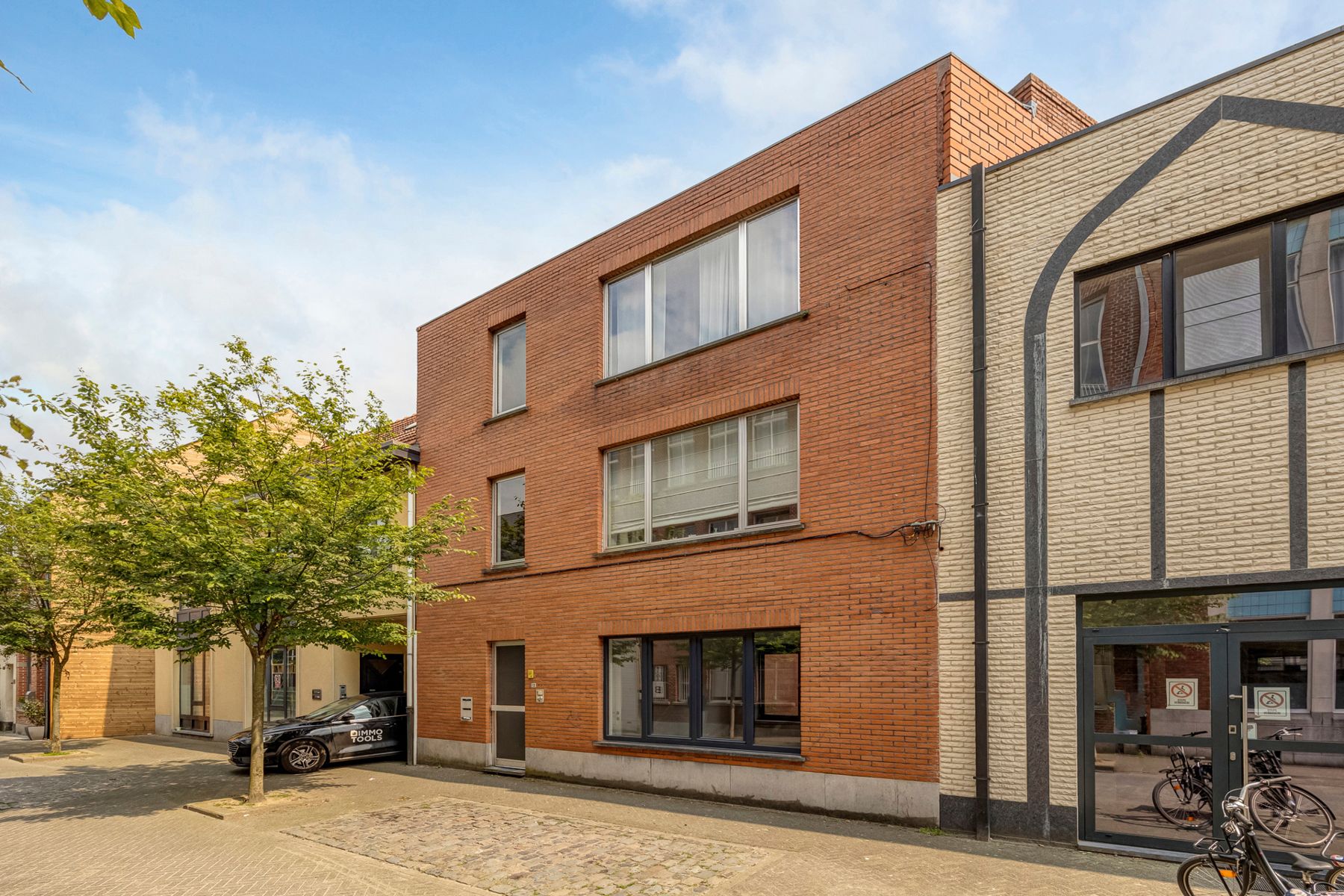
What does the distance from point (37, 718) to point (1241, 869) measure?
3255 centimetres

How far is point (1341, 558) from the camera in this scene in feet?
26.0

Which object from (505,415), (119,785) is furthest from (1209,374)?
(119,785)

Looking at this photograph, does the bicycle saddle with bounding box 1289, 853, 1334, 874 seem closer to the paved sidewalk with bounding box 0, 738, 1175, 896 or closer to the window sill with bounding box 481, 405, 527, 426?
the paved sidewalk with bounding box 0, 738, 1175, 896

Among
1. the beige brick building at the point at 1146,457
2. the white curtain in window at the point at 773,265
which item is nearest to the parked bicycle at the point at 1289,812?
the beige brick building at the point at 1146,457

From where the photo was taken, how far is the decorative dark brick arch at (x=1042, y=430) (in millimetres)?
9250

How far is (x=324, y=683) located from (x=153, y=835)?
9.80 metres

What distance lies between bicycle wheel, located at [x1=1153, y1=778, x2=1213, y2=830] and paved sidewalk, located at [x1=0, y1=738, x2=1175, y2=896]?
1.51 ft

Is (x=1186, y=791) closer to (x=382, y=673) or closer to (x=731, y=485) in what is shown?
(x=731, y=485)

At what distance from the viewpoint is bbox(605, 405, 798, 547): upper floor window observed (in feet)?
42.2

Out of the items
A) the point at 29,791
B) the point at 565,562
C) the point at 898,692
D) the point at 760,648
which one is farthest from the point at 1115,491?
the point at 29,791

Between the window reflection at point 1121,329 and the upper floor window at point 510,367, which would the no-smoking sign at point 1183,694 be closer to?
the window reflection at point 1121,329

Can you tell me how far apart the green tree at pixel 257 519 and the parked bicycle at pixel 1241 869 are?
418 inches

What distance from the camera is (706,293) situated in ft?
47.0

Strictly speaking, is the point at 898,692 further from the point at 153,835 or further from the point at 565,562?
the point at 153,835
